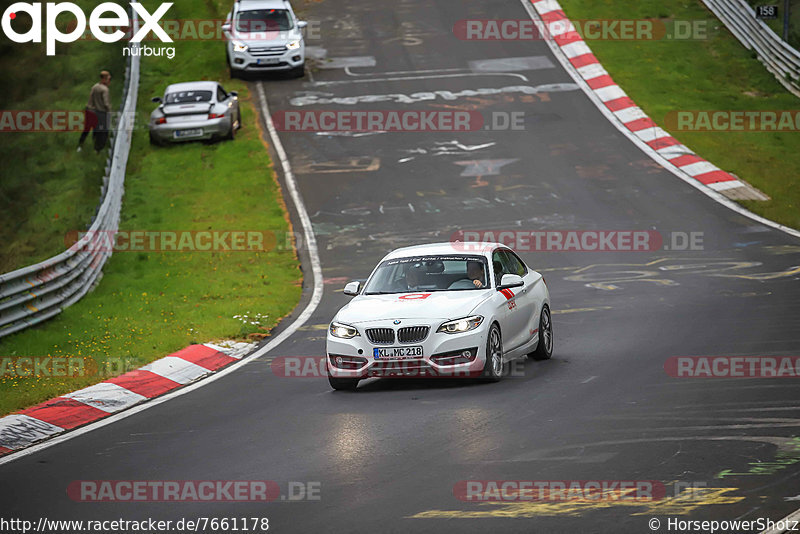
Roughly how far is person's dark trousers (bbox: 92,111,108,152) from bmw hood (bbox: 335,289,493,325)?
17.2 m

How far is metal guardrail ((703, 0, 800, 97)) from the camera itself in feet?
106

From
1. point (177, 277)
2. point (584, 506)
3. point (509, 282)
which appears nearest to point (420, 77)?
point (177, 277)

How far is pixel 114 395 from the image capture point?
12398mm

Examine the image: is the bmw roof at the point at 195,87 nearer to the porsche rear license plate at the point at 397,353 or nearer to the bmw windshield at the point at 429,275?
the bmw windshield at the point at 429,275

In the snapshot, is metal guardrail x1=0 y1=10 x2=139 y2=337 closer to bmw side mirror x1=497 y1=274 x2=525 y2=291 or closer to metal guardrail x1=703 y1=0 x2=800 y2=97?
bmw side mirror x1=497 y1=274 x2=525 y2=291

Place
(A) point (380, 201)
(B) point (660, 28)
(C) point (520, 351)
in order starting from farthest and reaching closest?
1. (B) point (660, 28)
2. (A) point (380, 201)
3. (C) point (520, 351)

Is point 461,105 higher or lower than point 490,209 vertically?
higher

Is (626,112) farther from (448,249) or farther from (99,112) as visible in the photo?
(448,249)

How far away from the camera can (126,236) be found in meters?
23.0

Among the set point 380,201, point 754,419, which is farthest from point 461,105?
point 754,419

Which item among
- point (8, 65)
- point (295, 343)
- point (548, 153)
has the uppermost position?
point (8, 65)

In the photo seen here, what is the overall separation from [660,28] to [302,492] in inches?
1299

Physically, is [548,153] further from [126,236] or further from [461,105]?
[126,236]

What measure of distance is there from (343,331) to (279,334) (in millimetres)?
4337
